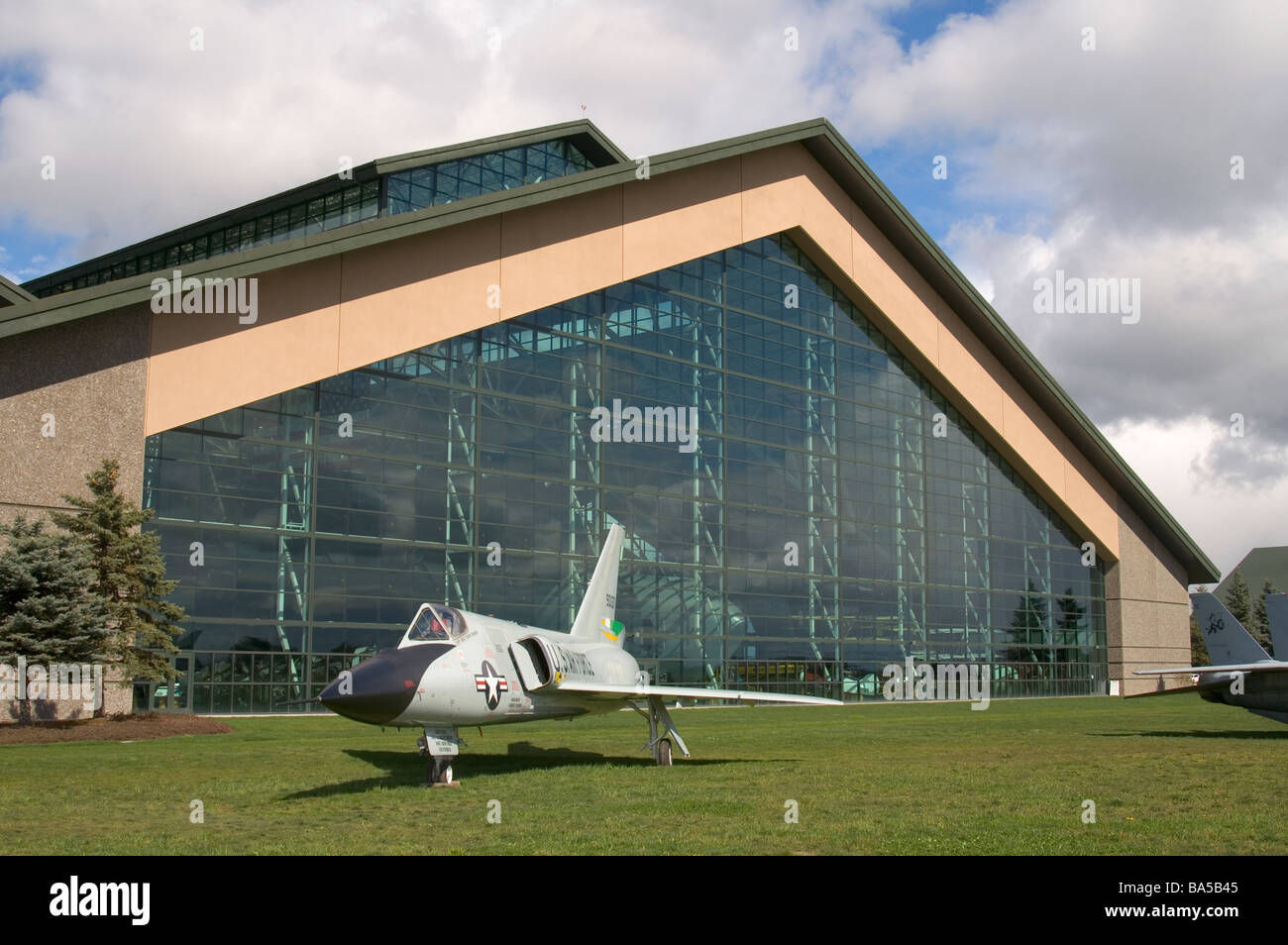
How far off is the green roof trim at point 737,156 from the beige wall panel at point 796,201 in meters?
1.05

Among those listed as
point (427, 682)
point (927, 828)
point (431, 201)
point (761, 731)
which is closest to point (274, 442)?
point (431, 201)

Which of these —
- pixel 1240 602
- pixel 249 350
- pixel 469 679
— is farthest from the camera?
pixel 1240 602

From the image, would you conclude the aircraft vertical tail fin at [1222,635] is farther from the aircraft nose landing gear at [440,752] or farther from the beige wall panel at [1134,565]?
the beige wall panel at [1134,565]

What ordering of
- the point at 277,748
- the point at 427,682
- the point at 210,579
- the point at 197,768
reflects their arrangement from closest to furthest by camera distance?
the point at 427,682 < the point at 197,768 < the point at 277,748 < the point at 210,579

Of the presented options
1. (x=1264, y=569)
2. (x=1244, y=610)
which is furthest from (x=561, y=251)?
(x=1264, y=569)

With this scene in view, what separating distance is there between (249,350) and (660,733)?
923 inches

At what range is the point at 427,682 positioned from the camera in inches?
637

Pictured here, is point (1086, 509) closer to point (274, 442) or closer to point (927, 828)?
point (274, 442)

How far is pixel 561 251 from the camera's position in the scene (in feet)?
154

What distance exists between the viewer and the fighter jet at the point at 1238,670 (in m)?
29.4

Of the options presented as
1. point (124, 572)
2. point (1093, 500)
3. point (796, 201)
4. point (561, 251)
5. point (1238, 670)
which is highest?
point (796, 201)

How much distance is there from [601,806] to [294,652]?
28.2 m

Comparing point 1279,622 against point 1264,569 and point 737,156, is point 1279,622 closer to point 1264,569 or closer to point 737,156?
point 737,156

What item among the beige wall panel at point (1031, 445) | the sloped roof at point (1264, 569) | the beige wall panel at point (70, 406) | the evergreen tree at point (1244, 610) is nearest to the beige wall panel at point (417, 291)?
the beige wall panel at point (70, 406)
